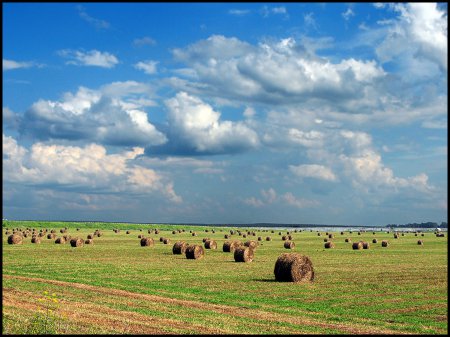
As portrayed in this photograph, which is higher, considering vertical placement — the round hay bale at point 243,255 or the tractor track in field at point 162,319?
the round hay bale at point 243,255

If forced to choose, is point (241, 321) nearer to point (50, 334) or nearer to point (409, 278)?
point (50, 334)

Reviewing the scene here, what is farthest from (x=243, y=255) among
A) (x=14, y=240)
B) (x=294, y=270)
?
(x=14, y=240)

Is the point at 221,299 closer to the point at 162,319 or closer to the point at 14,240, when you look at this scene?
the point at 162,319

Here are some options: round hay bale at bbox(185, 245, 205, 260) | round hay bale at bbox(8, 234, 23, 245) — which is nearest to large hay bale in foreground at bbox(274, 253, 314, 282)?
round hay bale at bbox(185, 245, 205, 260)

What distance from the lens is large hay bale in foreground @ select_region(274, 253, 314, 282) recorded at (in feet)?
104

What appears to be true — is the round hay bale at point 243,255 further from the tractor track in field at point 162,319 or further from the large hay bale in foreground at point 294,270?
the tractor track in field at point 162,319

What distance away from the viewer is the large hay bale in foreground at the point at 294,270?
104 ft

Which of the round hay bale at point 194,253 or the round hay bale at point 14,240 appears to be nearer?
the round hay bale at point 194,253

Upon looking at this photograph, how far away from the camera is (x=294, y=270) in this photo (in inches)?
1251

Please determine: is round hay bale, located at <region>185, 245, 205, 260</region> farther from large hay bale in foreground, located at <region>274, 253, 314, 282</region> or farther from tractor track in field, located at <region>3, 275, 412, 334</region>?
tractor track in field, located at <region>3, 275, 412, 334</region>

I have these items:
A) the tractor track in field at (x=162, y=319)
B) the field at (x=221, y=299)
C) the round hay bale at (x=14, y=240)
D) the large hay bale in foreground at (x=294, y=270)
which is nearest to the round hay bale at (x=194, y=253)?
the field at (x=221, y=299)

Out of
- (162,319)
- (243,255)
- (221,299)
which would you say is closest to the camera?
(162,319)

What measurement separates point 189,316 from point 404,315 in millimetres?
8281

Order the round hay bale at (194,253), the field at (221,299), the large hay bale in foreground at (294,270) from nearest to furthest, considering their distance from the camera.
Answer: the field at (221,299), the large hay bale in foreground at (294,270), the round hay bale at (194,253)
